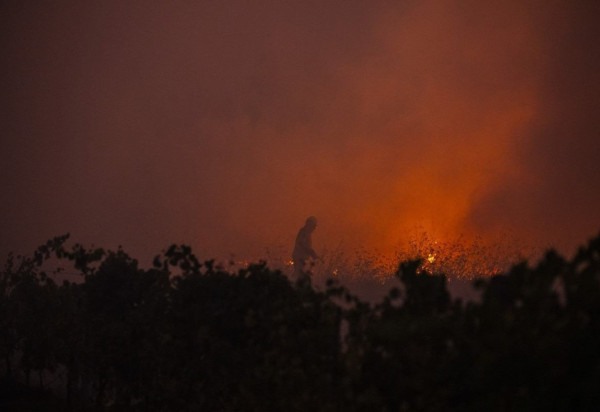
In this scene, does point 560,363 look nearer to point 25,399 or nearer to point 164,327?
point 164,327

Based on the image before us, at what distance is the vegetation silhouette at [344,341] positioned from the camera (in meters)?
4.70

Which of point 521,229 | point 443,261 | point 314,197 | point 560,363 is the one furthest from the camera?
point 314,197

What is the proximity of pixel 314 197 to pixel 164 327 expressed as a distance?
7362 cm

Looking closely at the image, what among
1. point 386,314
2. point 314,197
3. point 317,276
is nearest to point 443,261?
→ point 317,276

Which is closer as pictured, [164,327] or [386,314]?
[386,314]

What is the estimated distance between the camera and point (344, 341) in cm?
663

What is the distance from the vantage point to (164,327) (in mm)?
9375

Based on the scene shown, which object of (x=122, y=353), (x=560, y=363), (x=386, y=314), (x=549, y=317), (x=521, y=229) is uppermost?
(x=521, y=229)

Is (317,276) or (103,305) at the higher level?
(317,276)

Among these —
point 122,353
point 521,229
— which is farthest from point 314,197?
point 122,353

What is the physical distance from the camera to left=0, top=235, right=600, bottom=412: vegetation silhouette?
15.4ft

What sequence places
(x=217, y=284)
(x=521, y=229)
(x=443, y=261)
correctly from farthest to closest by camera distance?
(x=521, y=229) → (x=443, y=261) → (x=217, y=284)

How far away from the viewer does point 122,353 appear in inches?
429

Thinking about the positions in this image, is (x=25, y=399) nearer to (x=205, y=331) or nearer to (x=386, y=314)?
(x=205, y=331)
